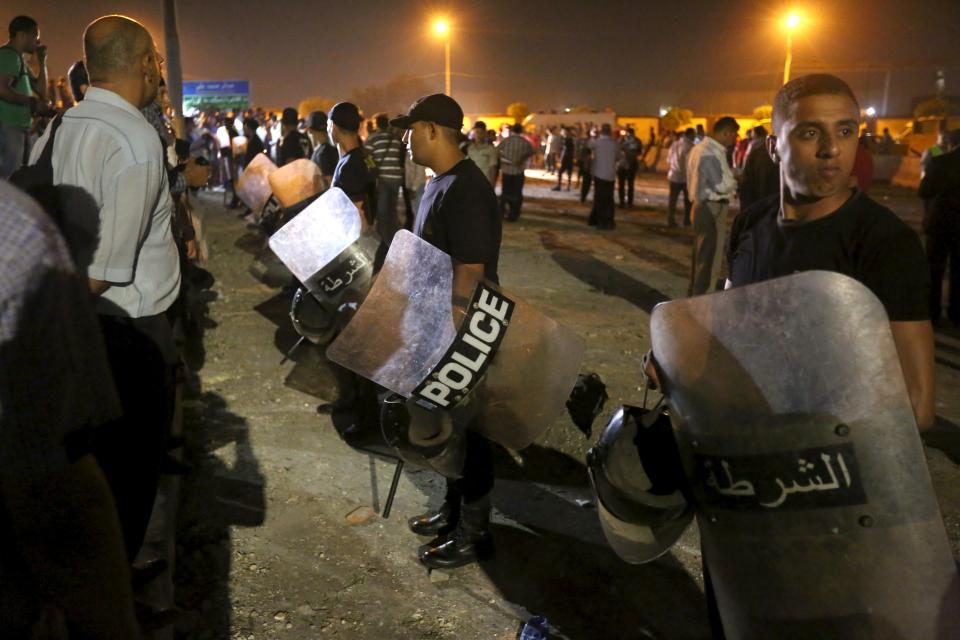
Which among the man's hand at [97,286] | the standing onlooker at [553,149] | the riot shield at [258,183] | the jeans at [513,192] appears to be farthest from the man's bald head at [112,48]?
the standing onlooker at [553,149]

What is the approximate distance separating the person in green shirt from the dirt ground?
2249mm

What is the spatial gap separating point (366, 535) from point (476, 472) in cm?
72

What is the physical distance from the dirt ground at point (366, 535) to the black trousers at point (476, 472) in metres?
0.34

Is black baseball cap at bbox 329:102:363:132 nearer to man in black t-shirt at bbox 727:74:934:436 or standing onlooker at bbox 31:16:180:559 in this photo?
standing onlooker at bbox 31:16:180:559

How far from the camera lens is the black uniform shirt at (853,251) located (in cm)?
197

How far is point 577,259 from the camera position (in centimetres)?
1138

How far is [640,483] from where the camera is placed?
225cm

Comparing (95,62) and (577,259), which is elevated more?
(95,62)

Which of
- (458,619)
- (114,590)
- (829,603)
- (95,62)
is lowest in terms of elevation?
(458,619)

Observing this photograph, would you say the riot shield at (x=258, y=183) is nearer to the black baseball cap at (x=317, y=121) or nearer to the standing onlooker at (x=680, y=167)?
the black baseball cap at (x=317, y=121)

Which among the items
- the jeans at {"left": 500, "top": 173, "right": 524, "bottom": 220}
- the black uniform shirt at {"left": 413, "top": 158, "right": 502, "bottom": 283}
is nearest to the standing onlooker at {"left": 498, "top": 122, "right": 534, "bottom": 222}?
the jeans at {"left": 500, "top": 173, "right": 524, "bottom": 220}

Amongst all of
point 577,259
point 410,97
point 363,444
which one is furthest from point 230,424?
point 410,97

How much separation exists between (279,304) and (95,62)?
5624 millimetres

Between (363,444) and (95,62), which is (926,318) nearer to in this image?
(95,62)
